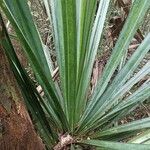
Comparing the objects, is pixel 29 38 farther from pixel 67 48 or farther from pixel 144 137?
Result: pixel 144 137

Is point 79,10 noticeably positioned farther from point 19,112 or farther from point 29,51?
point 19,112

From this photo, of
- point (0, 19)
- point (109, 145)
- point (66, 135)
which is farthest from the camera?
point (66, 135)

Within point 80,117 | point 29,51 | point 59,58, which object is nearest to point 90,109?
point 80,117

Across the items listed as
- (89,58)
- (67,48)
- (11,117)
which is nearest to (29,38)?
(67,48)

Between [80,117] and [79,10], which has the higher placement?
[79,10]

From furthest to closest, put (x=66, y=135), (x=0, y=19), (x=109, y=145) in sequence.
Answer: (x=66, y=135) → (x=109, y=145) → (x=0, y=19)

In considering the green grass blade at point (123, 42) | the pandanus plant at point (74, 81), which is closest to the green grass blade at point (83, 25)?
the pandanus plant at point (74, 81)
